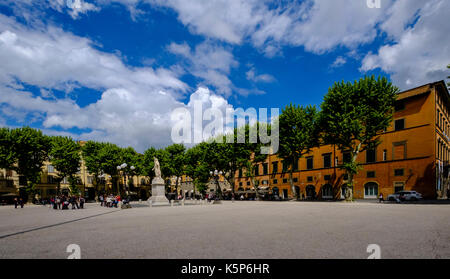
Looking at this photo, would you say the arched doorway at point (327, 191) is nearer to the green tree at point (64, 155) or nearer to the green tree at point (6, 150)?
the green tree at point (64, 155)

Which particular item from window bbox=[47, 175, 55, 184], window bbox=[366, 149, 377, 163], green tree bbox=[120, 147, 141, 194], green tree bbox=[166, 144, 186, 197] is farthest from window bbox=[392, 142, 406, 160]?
window bbox=[47, 175, 55, 184]

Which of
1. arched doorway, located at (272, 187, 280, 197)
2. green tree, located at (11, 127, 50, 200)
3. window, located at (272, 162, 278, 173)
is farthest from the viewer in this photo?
window, located at (272, 162, 278, 173)

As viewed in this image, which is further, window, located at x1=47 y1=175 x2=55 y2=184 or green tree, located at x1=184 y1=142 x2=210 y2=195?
window, located at x1=47 y1=175 x2=55 y2=184

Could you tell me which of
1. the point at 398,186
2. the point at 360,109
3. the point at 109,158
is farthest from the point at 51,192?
the point at 398,186

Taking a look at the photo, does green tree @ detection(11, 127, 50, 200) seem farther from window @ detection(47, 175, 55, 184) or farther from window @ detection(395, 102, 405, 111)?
window @ detection(395, 102, 405, 111)

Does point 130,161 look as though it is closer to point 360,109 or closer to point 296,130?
point 296,130

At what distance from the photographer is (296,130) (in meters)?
37.4

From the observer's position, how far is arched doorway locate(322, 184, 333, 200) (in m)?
42.4

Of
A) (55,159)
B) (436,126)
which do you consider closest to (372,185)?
(436,126)

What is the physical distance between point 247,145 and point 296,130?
11.9 m

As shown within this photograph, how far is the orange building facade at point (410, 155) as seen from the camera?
3136 cm

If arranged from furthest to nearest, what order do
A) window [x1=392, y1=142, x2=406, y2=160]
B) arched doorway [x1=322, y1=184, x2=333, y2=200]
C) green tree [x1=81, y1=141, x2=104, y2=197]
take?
green tree [x1=81, y1=141, x2=104, y2=197] → arched doorway [x1=322, y1=184, x2=333, y2=200] → window [x1=392, y1=142, x2=406, y2=160]
